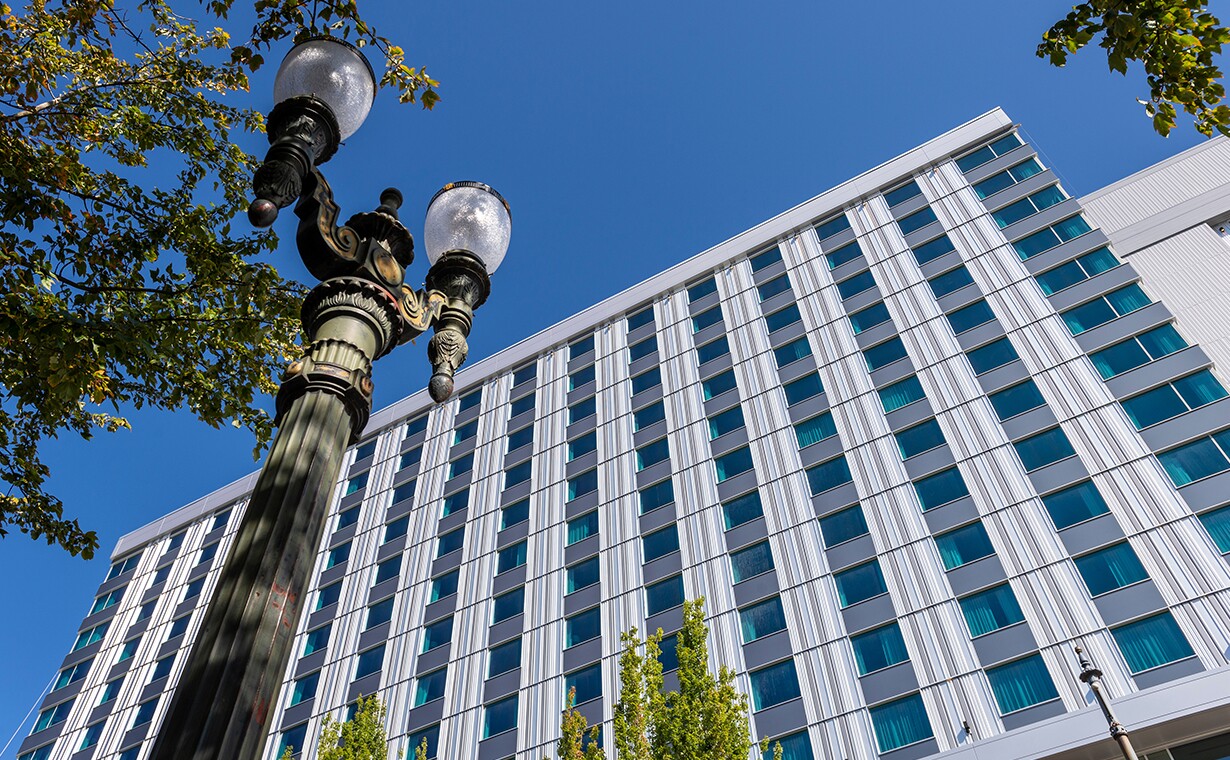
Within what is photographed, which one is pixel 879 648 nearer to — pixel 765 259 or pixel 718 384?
pixel 718 384

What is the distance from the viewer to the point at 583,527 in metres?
34.0

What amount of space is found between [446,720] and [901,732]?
619 inches

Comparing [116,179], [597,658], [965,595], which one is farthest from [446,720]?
[116,179]

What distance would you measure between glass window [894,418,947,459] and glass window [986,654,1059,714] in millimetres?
7838

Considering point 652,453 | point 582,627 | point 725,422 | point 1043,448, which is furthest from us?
point 652,453

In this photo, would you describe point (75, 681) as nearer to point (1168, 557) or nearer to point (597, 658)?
point (597, 658)

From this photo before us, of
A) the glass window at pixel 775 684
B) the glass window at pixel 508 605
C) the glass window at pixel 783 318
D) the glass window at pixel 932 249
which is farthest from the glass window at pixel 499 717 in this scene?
the glass window at pixel 932 249

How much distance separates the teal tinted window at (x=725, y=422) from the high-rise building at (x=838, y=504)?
6.2 inches

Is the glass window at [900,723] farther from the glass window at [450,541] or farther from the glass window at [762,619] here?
the glass window at [450,541]

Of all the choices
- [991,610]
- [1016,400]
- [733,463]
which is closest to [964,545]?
[991,610]

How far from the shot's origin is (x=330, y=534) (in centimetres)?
4172

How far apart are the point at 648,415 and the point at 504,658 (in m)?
11.3

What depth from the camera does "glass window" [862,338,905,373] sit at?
31.8m

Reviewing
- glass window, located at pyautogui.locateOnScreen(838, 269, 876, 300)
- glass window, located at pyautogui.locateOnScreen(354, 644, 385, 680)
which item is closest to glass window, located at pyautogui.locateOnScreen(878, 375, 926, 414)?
glass window, located at pyautogui.locateOnScreen(838, 269, 876, 300)
